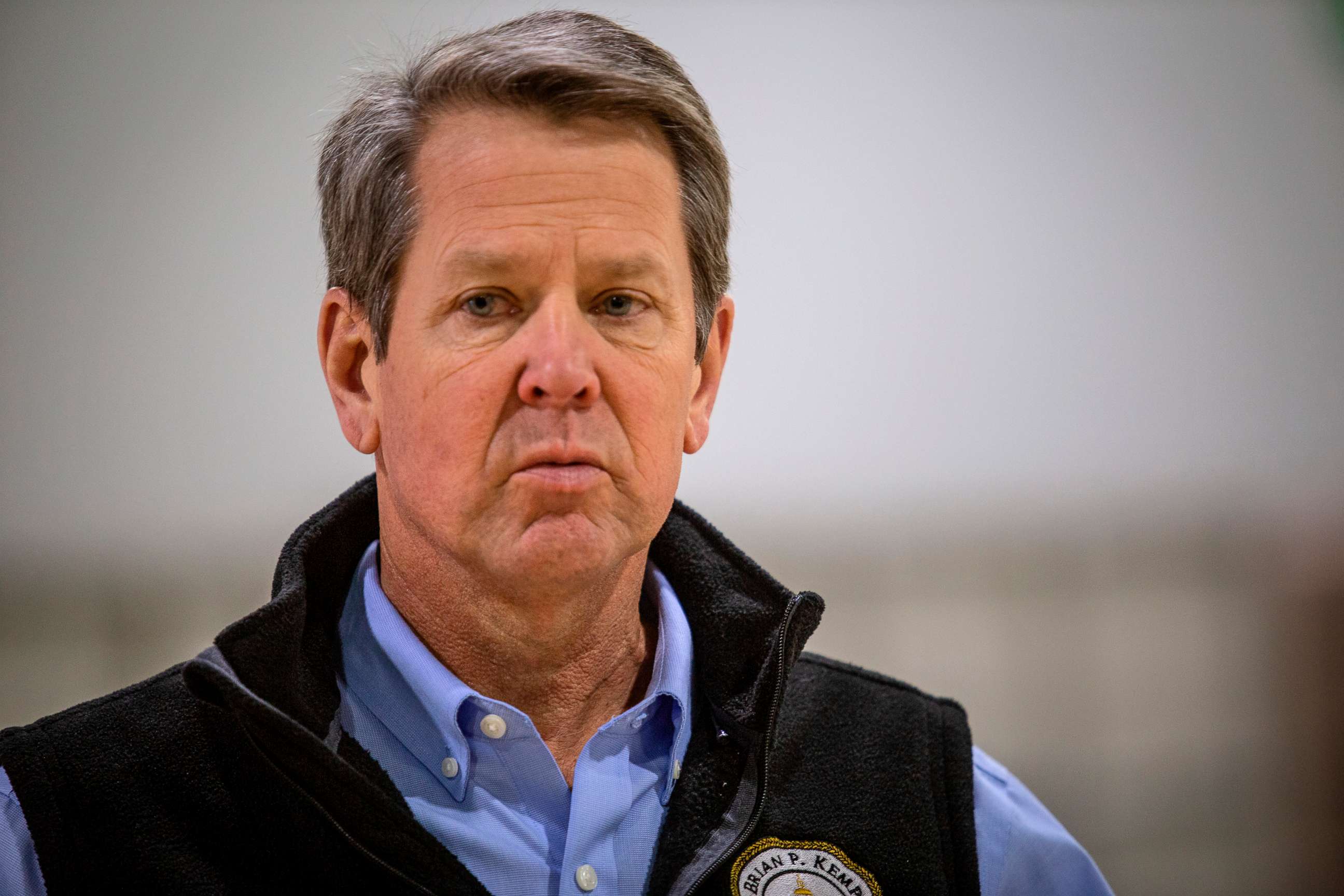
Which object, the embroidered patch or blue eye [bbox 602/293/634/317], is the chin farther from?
the embroidered patch

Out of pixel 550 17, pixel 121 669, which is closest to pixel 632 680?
pixel 550 17

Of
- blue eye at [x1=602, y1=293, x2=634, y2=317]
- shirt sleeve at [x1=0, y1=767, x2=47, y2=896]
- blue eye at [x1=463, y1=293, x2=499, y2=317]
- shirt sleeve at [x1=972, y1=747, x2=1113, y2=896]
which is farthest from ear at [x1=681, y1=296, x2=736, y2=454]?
shirt sleeve at [x1=0, y1=767, x2=47, y2=896]

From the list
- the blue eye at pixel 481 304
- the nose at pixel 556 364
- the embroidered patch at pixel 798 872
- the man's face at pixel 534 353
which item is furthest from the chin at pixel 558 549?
the embroidered patch at pixel 798 872

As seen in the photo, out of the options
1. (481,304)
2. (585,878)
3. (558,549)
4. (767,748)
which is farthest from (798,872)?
(481,304)

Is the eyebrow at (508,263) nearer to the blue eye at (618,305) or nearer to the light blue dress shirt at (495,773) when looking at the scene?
the blue eye at (618,305)

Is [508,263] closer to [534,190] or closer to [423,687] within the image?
[534,190]

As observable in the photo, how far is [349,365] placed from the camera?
4.00 ft

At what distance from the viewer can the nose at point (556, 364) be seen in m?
1.04

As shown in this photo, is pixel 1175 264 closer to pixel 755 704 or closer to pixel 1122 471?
pixel 1122 471

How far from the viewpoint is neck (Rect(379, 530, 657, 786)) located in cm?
114

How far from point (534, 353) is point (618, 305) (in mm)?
135

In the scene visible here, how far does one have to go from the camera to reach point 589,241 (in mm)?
1103

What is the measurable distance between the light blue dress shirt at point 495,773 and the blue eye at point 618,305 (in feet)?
1.37

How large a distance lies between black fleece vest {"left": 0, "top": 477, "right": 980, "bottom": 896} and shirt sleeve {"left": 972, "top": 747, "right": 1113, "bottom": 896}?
0.22 ft
